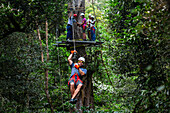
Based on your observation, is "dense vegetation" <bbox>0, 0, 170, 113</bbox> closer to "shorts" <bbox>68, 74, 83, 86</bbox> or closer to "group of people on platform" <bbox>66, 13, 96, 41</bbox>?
"group of people on platform" <bbox>66, 13, 96, 41</bbox>

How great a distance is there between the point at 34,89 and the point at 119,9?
567 cm

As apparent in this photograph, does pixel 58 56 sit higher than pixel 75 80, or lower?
higher

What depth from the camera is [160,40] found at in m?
3.03

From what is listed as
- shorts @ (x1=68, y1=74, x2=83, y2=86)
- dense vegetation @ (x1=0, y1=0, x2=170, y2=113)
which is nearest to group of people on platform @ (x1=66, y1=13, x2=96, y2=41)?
dense vegetation @ (x1=0, y1=0, x2=170, y2=113)

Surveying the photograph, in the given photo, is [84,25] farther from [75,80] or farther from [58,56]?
[75,80]

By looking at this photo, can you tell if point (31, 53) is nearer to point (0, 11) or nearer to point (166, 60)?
point (0, 11)

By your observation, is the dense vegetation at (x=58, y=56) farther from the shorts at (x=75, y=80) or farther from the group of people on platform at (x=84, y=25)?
the shorts at (x=75, y=80)

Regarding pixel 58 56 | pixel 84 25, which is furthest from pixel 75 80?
pixel 58 56

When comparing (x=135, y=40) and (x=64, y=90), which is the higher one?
(x=135, y=40)

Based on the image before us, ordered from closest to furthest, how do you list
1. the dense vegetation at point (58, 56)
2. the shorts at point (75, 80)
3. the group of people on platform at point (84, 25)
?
the dense vegetation at point (58, 56), the shorts at point (75, 80), the group of people on platform at point (84, 25)

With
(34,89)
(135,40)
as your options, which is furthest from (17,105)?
(135,40)

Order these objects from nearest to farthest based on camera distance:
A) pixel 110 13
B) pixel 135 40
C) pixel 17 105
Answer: pixel 135 40
pixel 110 13
pixel 17 105

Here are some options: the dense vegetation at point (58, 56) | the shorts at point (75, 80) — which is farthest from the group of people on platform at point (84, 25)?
the shorts at point (75, 80)

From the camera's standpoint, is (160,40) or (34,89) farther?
(34,89)
